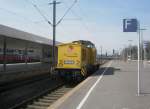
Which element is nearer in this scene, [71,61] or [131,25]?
[131,25]

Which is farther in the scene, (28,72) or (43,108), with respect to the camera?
(28,72)

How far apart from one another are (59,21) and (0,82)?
1011 cm

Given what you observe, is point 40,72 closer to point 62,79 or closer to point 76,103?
point 62,79

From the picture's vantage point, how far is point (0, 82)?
22.5 meters

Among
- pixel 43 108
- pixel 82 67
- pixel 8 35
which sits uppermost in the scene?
pixel 8 35

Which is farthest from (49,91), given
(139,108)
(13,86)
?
(139,108)

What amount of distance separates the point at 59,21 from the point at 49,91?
11.3m

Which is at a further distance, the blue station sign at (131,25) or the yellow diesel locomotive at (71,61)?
the yellow diesel locomotive at (71,61)

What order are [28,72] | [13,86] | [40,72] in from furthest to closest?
1. [40,72]
2. [28,72]
3. [13,86]

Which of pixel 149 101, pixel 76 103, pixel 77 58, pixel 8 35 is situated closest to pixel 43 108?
pixel 76 103

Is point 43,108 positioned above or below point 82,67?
below

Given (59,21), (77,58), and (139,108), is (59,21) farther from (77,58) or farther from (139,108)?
(139,108)

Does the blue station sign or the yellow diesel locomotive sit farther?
the yellow diesel locomotive

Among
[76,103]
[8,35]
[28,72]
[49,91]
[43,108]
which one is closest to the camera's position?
[76,103]
